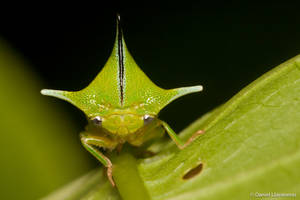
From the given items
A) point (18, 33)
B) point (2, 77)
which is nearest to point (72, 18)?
point (18, 33)

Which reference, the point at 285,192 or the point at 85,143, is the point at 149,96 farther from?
the point at 285,192

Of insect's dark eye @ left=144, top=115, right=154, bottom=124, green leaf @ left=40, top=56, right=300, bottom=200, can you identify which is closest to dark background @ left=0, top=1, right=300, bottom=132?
insect's dark eye @ left=144, top=115, right=154, bottom=124

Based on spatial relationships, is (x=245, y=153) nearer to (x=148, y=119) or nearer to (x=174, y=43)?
(x=148, y=119)

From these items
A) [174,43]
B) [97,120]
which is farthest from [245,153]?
[174,43]

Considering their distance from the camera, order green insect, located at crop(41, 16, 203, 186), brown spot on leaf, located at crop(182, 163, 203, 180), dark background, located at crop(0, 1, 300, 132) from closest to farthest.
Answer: brown spot on leaf, located at crop(182, 163, 203, 180)
green insect, located at crop(41, 16, 203, 186)
dark background, located at crop(0, 1, 300, 132)

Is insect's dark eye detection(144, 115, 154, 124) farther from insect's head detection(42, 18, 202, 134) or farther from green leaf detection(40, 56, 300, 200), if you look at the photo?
green leaf detection(40, 56, 300, 200)

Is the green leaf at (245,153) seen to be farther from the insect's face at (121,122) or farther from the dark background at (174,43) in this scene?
the dark background at (174,43)
